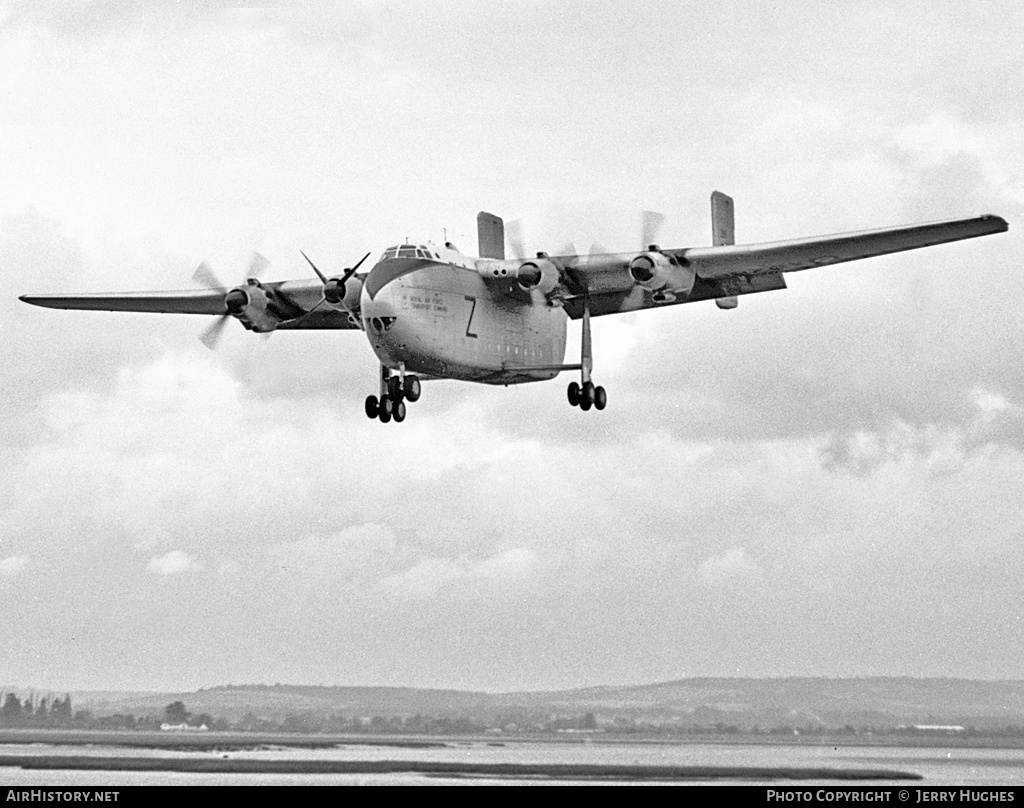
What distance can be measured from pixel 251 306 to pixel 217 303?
115 inches

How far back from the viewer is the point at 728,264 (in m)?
40.5

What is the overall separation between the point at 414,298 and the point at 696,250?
9.34 meters

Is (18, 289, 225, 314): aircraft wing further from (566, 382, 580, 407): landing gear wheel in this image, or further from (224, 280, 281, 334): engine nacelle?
(566, 382, 580, 407): landing gear wheel

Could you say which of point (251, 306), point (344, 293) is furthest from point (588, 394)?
point (251, 306)

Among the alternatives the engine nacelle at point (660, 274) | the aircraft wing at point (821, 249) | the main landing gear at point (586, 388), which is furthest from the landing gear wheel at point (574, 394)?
the aircraft wing at point (821, 249)

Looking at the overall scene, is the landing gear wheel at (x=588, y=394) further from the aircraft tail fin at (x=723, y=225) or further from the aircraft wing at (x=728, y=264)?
the aircraft tail fin at (x=723, y=225)

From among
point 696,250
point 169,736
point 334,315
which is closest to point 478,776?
point 334,315

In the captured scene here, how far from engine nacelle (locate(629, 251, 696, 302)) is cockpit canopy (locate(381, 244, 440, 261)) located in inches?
246

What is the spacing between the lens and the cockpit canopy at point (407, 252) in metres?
36.8

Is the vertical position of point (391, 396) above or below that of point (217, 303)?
below

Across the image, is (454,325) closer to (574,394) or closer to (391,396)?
(391,396)

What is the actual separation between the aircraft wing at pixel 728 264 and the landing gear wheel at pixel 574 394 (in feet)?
9.41
